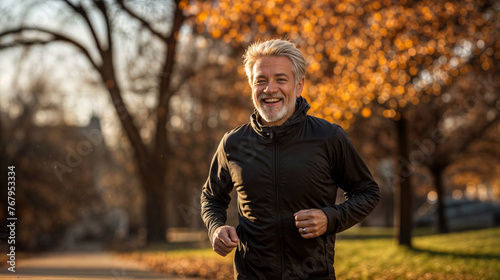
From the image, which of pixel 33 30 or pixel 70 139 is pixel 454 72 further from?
pixel 70 139

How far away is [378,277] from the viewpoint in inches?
386

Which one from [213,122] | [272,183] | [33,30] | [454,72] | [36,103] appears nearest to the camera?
[272,183]

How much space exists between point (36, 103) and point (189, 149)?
815cm

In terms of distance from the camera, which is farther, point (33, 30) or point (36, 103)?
point (36, 103)

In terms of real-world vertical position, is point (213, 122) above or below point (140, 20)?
below

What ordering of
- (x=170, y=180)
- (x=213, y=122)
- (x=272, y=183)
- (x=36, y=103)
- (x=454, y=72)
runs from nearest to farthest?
(x=272, y=183), (x=454, y=72), (x=36, y=103), (x=213, y=122), (x=170, y=180)

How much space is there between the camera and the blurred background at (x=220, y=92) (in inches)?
425

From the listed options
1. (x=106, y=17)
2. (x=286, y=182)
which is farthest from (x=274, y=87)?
(x=106, y=17)

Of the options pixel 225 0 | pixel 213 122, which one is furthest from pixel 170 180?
pixel 225 0

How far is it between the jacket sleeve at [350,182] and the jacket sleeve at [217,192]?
630 mm

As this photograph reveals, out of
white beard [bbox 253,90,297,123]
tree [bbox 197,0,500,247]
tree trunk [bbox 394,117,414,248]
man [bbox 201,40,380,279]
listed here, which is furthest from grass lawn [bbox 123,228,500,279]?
white beard [bbox 253,90,297,123]

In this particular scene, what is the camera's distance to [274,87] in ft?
9.91

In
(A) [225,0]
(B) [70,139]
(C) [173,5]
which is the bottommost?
(B) [70,139]

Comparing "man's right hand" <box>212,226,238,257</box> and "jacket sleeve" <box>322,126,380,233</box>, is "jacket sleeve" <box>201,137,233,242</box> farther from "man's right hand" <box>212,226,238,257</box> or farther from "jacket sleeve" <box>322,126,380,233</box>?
"jacket sleeve" <box>322,126,380,233</box>
